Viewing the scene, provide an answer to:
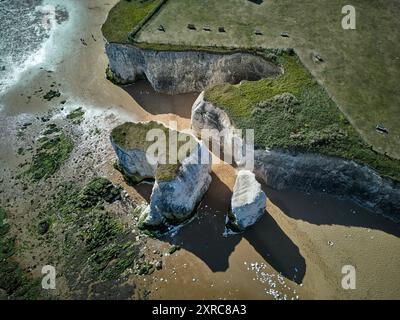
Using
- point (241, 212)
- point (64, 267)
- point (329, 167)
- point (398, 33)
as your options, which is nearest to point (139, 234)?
point (64, 267)

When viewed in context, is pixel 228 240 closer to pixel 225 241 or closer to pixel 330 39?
pixel 225 241

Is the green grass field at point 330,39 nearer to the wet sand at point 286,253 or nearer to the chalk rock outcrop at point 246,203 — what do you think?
the wet sand at point 286,253

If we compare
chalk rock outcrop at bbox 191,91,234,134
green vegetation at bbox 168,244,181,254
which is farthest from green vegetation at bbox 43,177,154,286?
chalk rock outcrop at bbox 191,91,234,134

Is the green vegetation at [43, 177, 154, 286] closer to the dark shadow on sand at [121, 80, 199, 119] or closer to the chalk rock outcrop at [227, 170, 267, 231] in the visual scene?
the chalk rock outcrop at [227, 170, 267, 231]

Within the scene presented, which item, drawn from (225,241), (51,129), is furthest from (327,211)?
(51,129)

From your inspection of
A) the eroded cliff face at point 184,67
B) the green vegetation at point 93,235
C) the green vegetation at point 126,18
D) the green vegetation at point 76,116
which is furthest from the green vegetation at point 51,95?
→ the green vegetation at point 93,235
